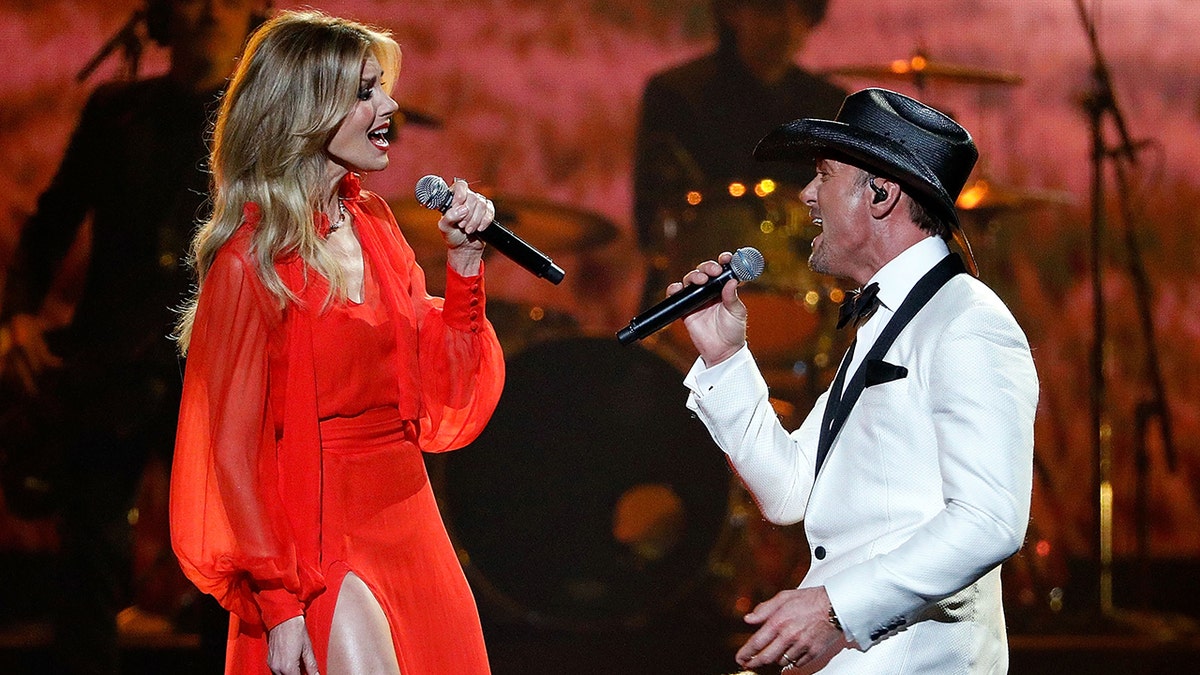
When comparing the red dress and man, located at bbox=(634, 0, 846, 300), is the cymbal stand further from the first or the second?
the red dress

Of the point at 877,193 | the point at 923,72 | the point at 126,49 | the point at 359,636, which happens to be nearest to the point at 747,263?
the point at 877,193

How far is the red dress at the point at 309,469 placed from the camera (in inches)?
73.4

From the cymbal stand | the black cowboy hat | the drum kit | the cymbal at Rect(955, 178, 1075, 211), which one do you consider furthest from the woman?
the cymbal stand

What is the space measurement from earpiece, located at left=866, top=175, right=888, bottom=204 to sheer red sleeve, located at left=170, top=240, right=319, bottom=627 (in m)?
0.98

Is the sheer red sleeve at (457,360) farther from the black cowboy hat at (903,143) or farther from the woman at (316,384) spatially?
the black cowboy hat at (903,143)

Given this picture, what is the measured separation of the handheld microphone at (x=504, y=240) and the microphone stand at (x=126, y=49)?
9.34ft

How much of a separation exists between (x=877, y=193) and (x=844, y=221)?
0.23 ft

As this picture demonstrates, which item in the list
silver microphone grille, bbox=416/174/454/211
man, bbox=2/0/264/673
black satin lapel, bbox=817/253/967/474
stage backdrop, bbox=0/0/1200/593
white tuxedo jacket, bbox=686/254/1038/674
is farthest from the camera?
stage backdrop, bbox=0/0/1200/593

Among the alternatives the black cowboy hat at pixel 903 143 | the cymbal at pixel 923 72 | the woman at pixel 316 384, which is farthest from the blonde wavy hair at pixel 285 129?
the cymbal at pixel 923 72

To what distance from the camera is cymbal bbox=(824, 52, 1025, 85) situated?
4766mm

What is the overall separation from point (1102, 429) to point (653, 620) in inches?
81.5

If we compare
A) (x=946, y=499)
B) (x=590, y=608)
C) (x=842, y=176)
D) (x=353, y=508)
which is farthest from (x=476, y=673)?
(x=590, y=608)

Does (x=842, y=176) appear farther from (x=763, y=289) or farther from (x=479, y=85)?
(x=479, y=85)

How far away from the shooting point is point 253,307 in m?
1.89
